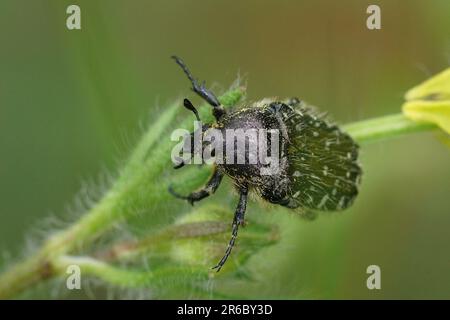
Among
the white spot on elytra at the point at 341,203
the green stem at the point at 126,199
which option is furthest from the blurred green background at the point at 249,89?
the white spot on elytra at the point at 341,203

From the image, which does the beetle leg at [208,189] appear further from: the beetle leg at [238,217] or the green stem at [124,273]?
the green stem at [124,273]

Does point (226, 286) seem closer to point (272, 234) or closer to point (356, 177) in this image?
point (272, 234)

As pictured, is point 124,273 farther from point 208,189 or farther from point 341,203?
point 341,203

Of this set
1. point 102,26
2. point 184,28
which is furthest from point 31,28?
point 184,28

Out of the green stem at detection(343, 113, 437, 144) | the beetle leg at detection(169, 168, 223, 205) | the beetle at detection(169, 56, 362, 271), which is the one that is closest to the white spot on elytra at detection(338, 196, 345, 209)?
the beetle at detection(169, 56, 362, 271)

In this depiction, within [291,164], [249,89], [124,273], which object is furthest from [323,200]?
[249,89]

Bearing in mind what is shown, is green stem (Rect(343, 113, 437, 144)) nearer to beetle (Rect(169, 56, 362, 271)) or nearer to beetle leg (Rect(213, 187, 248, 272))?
beetle (Rect(169, 56, 362, 271))
